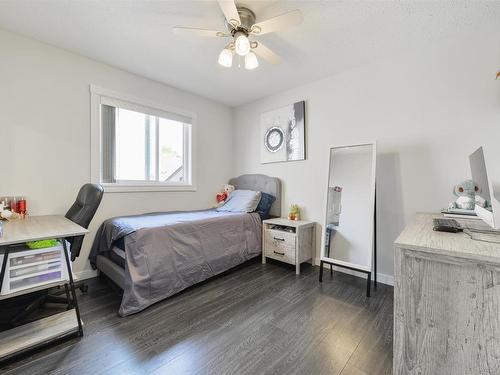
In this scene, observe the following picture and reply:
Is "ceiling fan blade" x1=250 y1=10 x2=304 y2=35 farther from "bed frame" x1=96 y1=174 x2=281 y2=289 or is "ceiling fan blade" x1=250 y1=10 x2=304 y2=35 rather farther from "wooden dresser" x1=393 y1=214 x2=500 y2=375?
"bed frame" x1=96 y1=174 x2=281 y2=289

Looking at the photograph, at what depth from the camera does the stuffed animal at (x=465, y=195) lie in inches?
69.6

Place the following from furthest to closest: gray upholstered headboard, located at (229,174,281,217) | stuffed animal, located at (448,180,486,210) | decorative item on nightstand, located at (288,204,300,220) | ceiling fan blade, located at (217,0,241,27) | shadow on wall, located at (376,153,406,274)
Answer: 1. gray upholstered headboard, located at (229,174,281,217)
2. decorative item on nightstand, located at (288,204,300,220)
3. shadow on wall, located at (376,153,406,274)
4. stuffed animal, located at (448,180,486,210)
5. ceiling fan blade, located at (217,0,241,27)

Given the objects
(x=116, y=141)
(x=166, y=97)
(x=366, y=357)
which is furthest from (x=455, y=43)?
(x=116, y=141)

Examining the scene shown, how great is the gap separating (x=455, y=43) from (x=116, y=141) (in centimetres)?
360

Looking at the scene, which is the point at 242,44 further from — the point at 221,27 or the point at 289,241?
the point at 289,241

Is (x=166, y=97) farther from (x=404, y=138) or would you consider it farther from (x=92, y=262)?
(x=404, y=138)

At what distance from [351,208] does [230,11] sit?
2106 millimetres

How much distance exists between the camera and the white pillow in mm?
3055

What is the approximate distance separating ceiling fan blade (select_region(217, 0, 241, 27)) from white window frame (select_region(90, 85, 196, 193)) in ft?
5.74

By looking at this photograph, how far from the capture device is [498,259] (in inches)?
32.5

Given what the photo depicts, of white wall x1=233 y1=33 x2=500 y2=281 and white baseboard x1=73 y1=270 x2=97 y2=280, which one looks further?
white baseboard x1=73 y1=270 x2=97 y2=280

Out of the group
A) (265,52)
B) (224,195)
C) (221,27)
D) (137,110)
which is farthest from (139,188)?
(265,52)

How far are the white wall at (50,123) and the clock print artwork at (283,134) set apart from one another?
1.73 m

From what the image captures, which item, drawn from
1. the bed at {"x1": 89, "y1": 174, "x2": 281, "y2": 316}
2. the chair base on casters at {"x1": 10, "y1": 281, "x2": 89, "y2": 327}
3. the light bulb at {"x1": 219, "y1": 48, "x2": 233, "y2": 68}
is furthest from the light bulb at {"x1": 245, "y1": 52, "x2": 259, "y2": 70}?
the chair base on casters at {"x1": 10, "y1": 281, "x2": 89, "y2": 327}
